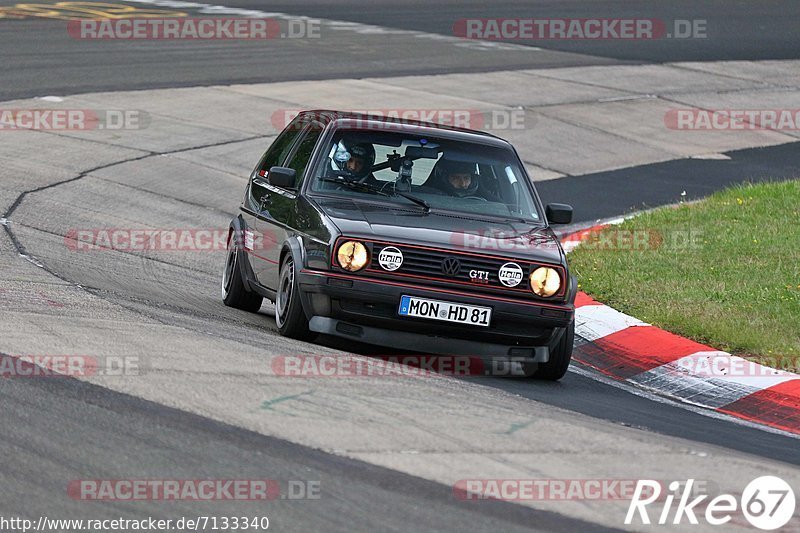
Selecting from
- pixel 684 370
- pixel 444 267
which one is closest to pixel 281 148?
pixel 444 267

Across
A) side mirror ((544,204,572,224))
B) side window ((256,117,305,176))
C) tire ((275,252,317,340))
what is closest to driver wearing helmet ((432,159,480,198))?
side mirror ((544,204,572,224))

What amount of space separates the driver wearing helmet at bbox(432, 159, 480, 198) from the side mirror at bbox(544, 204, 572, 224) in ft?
1.78

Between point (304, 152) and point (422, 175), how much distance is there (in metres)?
1.02

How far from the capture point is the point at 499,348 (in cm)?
848

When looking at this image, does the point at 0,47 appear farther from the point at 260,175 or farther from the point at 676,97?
the point at 260,175

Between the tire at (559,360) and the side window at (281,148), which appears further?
the side window at (281,148)

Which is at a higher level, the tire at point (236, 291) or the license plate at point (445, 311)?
the license plate at point (445, 311)

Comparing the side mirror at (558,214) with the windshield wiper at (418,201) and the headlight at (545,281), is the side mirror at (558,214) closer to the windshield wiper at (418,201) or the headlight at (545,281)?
the windshield wiper at (418,201)

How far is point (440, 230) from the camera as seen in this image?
28.2 ft

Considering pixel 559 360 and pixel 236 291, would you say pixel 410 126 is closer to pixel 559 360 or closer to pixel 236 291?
pixel 236 291

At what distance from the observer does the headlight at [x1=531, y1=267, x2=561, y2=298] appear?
841cm

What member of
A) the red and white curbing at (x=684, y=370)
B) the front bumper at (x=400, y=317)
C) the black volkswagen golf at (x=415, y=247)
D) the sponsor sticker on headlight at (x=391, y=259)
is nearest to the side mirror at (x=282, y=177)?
the black volkswagen golf at (x=415, y=247)

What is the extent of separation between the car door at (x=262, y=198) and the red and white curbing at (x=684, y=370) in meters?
2.37

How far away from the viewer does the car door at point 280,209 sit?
30.6 ft
